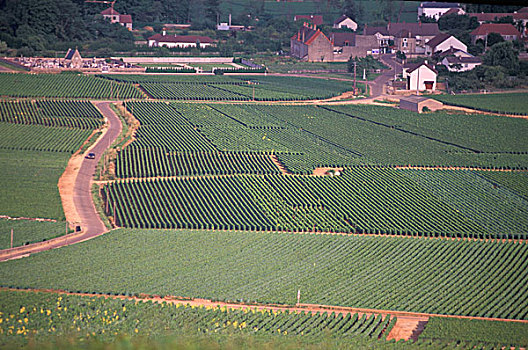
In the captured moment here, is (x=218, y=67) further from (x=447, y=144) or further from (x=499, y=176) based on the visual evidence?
(x=499, y=176)

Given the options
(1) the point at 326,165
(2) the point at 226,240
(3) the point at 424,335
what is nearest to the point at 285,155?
(1) the point at 326,165

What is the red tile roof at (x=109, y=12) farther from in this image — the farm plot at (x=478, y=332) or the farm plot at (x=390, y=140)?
the farm plot at (x=478, y=332)

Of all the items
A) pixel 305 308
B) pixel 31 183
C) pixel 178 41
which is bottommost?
pixel 305 308

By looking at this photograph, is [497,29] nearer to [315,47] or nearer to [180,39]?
[315,47]

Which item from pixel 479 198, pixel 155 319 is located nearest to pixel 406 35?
pixel 479 198

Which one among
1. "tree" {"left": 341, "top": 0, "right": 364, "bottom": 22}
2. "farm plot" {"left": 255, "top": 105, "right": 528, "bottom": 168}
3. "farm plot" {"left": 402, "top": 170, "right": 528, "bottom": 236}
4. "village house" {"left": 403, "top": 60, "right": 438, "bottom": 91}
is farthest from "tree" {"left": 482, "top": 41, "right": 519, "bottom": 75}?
"tree" {"left": 341, "top": 0, "right": 364, "bottom": 22}

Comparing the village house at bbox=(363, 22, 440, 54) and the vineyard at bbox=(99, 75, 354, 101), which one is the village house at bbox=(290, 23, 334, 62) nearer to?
the village house at bbox=(363, 22, 440, 54)
